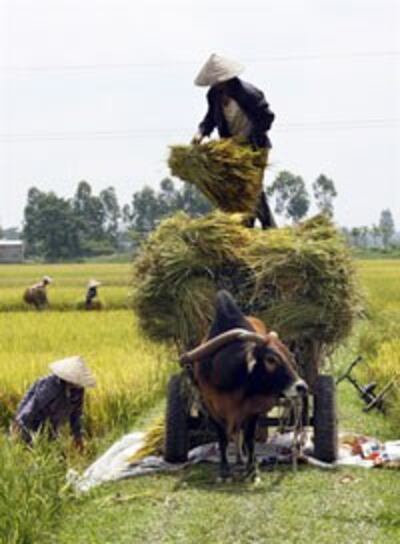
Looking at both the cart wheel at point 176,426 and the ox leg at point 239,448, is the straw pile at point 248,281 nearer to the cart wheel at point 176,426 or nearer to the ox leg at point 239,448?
the cart wheel at point 176,426

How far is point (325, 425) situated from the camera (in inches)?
269

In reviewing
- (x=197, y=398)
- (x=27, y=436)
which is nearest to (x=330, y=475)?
(x=197, y=398)

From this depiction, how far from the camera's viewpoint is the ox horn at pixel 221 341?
245 inches

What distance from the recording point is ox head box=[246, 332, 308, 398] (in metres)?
6.23

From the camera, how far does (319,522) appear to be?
543 cm

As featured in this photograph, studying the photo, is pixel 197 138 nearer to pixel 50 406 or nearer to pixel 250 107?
pixel 250 107

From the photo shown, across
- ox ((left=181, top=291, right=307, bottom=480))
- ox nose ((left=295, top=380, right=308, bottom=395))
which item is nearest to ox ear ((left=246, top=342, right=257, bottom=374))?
ox ((left=181, top=291, right=307, bottom=480))

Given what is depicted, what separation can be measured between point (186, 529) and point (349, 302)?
A: 7.07 feet

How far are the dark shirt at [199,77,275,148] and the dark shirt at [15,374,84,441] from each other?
212 centimetres

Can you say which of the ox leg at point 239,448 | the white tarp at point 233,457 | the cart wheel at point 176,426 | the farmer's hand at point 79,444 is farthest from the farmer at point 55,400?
the ox leg at point 239,448

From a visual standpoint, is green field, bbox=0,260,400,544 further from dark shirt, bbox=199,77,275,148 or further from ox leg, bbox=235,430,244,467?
dark shirt, bbox=199,77,275,148

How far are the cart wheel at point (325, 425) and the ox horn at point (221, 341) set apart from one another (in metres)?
0.88

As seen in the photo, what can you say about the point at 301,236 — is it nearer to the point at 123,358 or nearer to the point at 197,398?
the point at 197,398

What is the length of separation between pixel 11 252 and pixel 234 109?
62532 millimetres
